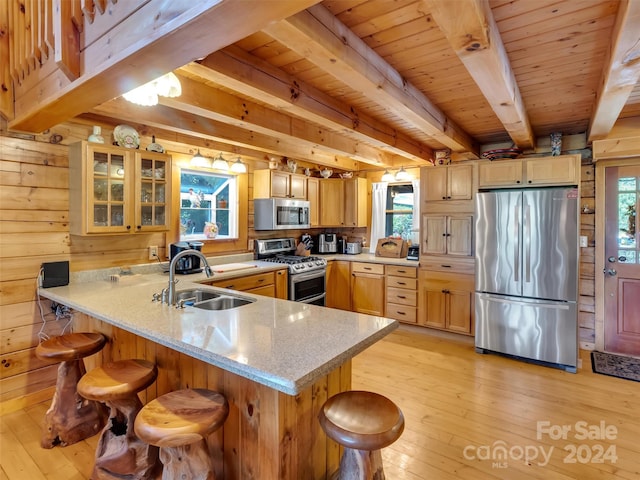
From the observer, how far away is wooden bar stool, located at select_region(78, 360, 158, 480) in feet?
5.83

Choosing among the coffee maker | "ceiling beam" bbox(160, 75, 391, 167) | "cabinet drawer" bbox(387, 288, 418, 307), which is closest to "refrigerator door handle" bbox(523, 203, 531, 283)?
"cabinet drawer" bbox(387, 288, 418, 307)

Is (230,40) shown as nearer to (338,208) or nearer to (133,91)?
(133,91)

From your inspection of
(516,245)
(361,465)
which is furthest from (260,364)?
(516,245)

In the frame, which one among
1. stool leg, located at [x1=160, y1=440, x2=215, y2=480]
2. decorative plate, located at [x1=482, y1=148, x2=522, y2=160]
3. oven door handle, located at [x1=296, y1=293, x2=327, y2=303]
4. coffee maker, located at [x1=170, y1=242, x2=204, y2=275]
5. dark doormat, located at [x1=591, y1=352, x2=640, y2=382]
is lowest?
dark doormat, located at [x1=591, y1=352, x2=640, y2=382]

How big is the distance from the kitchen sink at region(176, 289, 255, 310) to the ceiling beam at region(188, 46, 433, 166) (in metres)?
1.37

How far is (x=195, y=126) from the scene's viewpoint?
303 cm

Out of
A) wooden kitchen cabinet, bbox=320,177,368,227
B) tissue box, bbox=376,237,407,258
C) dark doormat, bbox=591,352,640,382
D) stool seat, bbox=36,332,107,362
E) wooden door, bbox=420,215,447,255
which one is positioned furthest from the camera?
wooden kitchen cabinet, bbox=320,177,368,227

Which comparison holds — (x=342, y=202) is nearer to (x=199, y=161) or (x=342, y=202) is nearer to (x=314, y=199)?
(x=314, y=199)

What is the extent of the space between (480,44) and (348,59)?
636 mm

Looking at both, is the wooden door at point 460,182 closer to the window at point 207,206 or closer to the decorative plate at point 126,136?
the window at point 207,206

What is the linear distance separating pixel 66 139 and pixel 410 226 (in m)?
4.18

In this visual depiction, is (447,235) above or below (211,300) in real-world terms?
above

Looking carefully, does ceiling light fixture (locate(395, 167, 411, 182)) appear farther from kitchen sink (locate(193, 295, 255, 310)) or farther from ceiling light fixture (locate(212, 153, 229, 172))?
kitchen sink (locate(193, 295, 255, 310))

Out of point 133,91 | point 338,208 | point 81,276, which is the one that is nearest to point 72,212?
point 81,276
